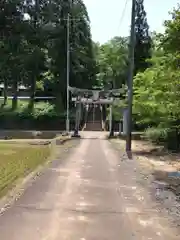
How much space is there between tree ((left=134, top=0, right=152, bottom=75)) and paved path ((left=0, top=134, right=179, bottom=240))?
56076 millimetres

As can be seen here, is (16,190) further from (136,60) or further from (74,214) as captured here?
(136,60)

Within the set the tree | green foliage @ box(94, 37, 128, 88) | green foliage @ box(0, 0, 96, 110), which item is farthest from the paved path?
green foliage @ box(94, 37, 128, 88)

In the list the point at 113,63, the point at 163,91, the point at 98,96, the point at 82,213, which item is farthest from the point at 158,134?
the point at 113,63

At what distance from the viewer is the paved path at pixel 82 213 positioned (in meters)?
8.09

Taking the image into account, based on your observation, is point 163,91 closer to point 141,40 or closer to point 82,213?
→ point 82,213

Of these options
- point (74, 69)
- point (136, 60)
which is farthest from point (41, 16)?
point (136, 60)

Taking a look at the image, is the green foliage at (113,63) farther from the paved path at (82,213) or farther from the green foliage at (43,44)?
the paved path at (82,213)

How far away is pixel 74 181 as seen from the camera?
48.0 ft

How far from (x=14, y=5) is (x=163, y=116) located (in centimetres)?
4269

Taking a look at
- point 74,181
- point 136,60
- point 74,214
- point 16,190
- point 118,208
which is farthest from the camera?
point 136,60

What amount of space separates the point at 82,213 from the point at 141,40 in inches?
2542

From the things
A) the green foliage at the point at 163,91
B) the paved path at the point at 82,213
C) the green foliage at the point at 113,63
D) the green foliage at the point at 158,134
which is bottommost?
the paved path at the point at 82,213

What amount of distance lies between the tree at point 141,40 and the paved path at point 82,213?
56.1 metres

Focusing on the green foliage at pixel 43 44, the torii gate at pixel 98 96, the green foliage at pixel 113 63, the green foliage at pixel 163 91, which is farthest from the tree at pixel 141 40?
the green foliage at pixel 163 91
